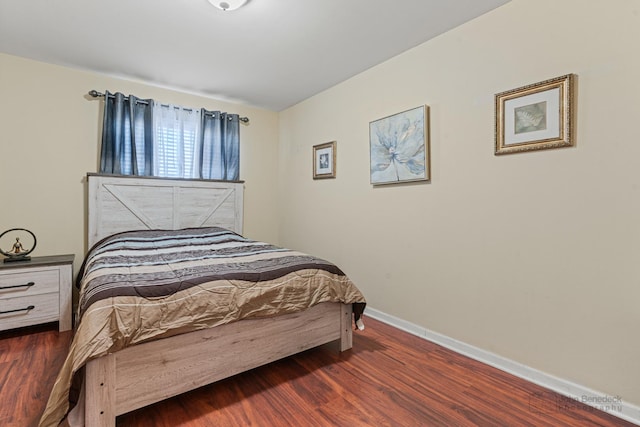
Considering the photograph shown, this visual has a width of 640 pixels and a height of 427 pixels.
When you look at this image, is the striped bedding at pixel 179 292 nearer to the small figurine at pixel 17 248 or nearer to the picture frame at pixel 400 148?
the small figurine at pixel 17 248

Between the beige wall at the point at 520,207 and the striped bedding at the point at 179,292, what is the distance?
81 cm

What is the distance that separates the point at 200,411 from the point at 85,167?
2.77 meters

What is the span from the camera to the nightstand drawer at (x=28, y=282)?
8.29 feet

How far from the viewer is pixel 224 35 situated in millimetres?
2512

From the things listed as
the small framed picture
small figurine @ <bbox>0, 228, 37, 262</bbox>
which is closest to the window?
small figurine @ <bbox>0, 228, 37, 262</bbox>

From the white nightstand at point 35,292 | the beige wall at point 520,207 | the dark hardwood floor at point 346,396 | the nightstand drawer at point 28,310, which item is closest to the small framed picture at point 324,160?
the beige wall at point 520,207

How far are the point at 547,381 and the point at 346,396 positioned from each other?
3.99 ft

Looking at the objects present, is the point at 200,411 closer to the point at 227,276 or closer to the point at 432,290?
the point at 227,276

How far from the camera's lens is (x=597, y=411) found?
169 centimetres

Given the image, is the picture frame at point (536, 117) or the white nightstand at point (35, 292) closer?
the picture frame at point (536, 117)

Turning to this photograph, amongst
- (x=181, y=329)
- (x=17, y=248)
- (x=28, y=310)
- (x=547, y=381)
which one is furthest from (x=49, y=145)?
(x=547, y=381)

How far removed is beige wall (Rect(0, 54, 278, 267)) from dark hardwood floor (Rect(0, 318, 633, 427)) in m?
1.19

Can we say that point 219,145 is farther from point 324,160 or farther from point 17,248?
point 17,248

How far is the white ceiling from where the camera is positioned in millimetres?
2166
